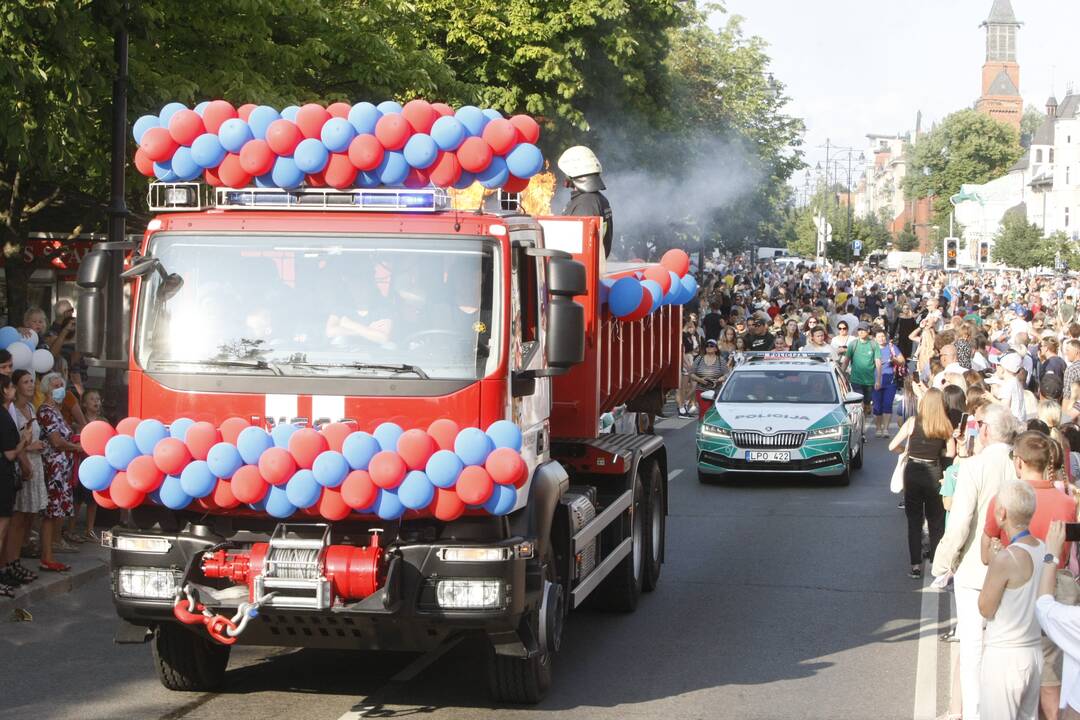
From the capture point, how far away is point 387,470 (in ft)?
24.5

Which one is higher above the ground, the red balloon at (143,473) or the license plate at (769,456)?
the red balloon at (143,473)

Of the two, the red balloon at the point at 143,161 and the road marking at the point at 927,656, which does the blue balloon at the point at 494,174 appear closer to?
the red balloon at the point at 143,161

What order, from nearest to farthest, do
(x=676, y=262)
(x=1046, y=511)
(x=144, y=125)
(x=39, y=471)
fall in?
(x=1046, y=511), (x=144, y=125), (x=39, y=471), (x=676, y=262)

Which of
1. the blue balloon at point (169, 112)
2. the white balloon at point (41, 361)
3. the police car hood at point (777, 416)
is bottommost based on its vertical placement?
the police car hood at point (777, 416)

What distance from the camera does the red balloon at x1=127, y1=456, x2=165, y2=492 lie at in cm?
773

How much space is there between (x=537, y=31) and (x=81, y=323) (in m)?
25.4

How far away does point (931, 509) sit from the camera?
12.6 m

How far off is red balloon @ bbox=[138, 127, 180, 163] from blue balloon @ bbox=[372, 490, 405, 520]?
8.30 feet

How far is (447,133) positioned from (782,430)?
1096 centimetres

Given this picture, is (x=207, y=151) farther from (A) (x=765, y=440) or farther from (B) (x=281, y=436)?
(A) (x=765, y=440)

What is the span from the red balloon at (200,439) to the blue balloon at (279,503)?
1.30 ft

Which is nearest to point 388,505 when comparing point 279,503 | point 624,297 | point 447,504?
point 447,504

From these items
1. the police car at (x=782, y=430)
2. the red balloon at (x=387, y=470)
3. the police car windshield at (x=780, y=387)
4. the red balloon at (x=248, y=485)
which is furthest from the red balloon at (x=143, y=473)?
the police car windshield at (x=780, y=387)

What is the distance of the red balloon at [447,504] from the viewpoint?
298 inches
